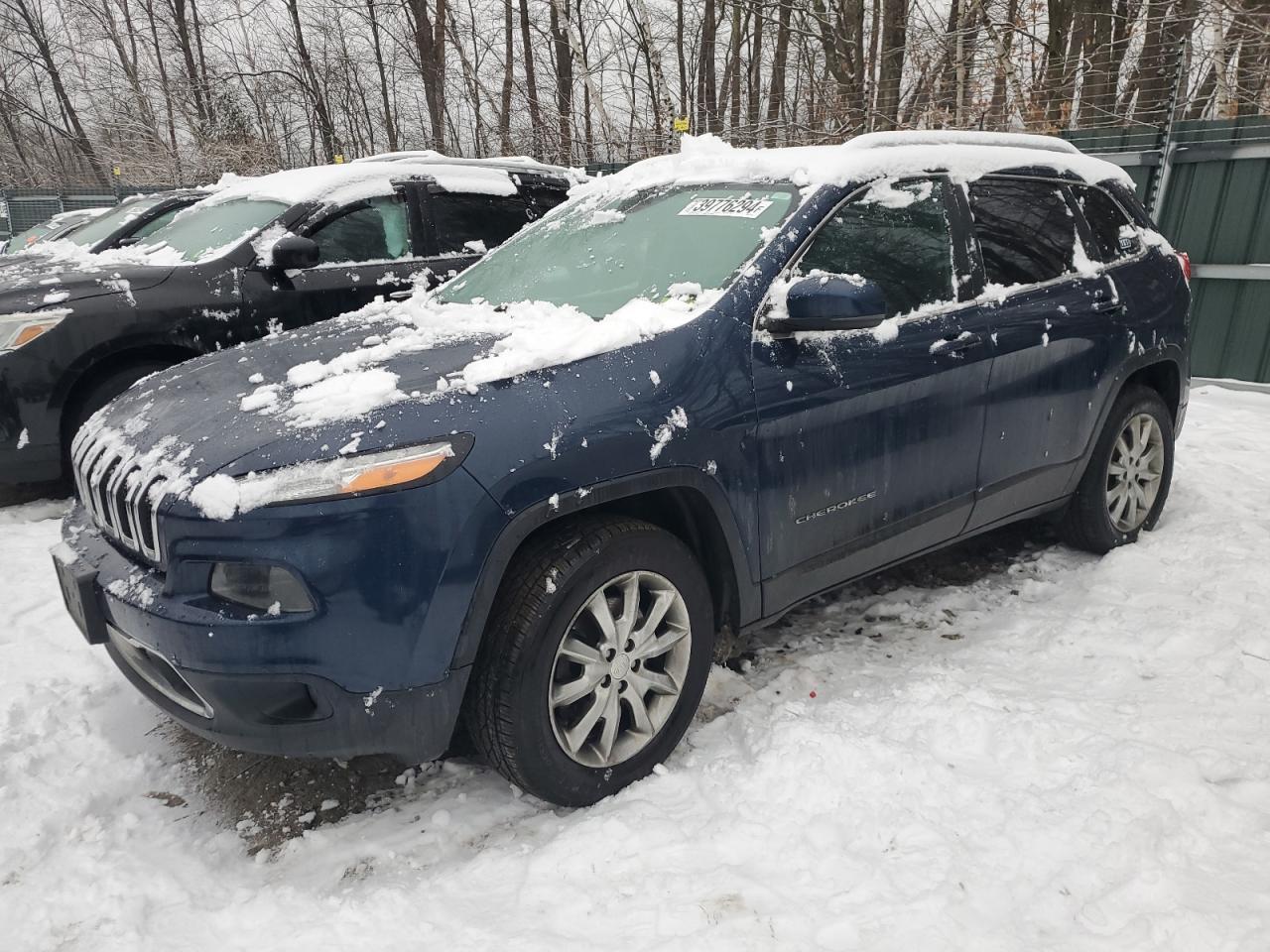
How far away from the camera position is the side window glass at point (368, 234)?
543 centimetres

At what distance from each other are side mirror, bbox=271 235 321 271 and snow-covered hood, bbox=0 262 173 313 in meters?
0.64

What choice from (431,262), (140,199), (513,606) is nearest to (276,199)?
(431,262)

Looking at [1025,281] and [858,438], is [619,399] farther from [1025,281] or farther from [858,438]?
[1025,281]

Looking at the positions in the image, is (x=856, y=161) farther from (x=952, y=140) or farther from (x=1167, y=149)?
(x=1167, y=149)

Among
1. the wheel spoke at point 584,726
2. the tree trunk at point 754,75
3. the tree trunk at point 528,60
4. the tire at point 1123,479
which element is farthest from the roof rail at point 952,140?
the tree trunk at point 528,60

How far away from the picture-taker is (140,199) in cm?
771

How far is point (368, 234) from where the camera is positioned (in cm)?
557

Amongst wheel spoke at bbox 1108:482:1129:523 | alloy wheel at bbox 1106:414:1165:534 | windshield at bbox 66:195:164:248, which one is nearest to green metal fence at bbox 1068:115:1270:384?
alloy wheel at bbox 1106:414:1165:534

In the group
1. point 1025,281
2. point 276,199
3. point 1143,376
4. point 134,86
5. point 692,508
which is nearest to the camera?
point 692,508

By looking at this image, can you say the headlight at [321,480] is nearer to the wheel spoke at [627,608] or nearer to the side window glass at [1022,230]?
the wheel spoke at [627,608]

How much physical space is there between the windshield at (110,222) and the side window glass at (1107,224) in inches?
268

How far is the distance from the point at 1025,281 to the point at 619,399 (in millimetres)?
2064

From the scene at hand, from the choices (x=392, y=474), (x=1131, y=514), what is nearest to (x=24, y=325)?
(x=392, y=474)

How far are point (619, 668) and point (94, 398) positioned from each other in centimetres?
383
